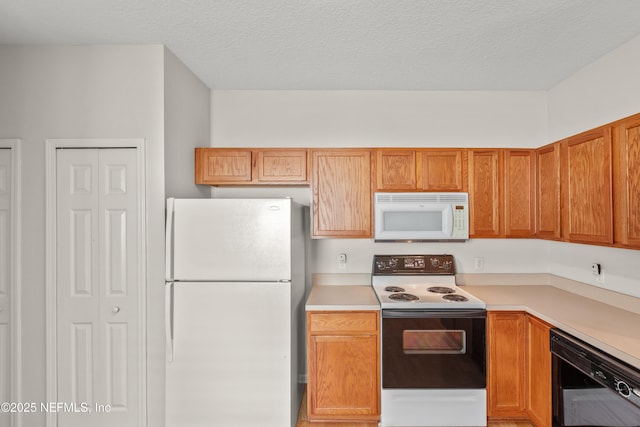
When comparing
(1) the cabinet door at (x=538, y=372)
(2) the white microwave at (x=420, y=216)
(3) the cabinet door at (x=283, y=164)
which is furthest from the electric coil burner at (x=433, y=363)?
(3) the cabinet door at (x=283, y=164)

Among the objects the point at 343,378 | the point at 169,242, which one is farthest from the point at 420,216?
the point at 169,242

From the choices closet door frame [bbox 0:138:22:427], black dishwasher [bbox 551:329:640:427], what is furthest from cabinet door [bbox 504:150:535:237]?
closet door frame [bbox 0:138:22:427]

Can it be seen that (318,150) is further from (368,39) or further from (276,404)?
(276,404)

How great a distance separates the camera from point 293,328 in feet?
7.76

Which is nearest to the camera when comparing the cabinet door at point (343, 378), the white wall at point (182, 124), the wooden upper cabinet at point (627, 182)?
the wooden upper cabinet at point (627, 182)

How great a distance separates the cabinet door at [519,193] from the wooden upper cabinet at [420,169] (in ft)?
1.28

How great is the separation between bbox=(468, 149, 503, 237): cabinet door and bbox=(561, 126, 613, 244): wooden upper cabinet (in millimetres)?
468

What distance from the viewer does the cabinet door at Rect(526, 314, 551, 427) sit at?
2.18m

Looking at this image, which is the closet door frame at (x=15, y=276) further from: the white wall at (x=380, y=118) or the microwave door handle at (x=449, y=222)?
the microwave door handle at (x=449, y=222)

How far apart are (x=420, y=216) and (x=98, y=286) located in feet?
7.94

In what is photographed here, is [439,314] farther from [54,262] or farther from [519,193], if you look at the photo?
[54,262]

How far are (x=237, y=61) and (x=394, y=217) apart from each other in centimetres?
172

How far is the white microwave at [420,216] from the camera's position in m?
2.78

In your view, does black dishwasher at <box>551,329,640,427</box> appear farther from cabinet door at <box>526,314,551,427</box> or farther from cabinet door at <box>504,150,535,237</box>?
cabinet door at <box>504,150,535,237</box>
